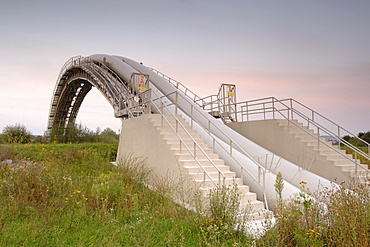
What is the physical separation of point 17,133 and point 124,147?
40.7ft

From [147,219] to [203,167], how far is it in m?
2.93

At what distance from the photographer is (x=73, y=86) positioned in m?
34.5

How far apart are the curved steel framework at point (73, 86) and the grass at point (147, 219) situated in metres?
16.8

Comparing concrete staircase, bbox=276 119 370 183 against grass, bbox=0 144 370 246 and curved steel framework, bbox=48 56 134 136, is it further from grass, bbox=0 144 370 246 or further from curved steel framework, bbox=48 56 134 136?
curved steel framework, bbox=48 56 134 136

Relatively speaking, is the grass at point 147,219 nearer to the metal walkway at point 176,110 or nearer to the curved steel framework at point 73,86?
the metal walkway at point 176,110

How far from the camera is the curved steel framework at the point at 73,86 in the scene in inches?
995

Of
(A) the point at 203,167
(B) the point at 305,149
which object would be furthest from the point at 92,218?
(B) the point at 305,149

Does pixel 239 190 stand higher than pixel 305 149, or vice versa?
pixel 305 149

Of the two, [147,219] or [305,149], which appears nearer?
[147,219]

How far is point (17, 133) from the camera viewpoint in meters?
21.0

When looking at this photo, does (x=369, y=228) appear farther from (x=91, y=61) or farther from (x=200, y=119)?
(x=91, y=61)

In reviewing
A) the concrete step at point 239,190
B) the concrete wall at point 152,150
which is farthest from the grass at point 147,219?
the concrete wall at point 152,150

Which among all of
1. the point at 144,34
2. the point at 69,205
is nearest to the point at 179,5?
the point at 144,34

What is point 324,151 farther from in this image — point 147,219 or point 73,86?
point 73,86
